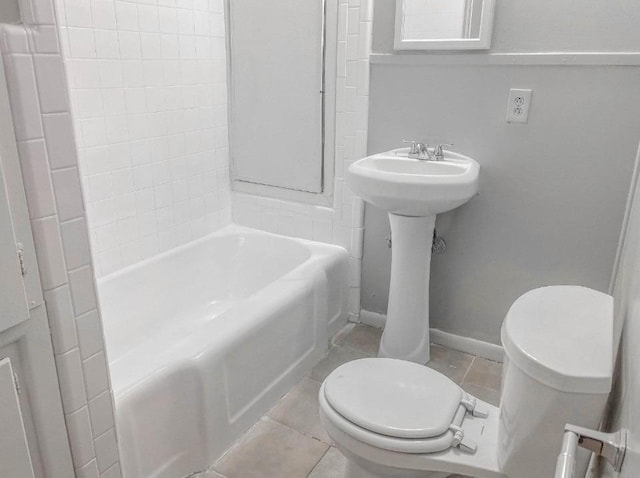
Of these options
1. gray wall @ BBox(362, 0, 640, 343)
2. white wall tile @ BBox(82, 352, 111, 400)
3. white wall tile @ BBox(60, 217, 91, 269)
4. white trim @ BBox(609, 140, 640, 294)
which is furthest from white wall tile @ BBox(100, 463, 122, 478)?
white trim @ BBox(609, 140, 640, 294)

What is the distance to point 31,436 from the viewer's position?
103 centimetres

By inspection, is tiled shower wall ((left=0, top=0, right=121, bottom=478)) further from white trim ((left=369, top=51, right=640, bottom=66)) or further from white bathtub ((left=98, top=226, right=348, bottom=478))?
white trim ((left=369, top=51, right=640, bottom=66))

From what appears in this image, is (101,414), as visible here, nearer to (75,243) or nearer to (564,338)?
(75,243)

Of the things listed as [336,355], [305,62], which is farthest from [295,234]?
[305,62]

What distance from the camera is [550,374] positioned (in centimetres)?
104

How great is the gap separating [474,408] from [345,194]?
1.24 meters

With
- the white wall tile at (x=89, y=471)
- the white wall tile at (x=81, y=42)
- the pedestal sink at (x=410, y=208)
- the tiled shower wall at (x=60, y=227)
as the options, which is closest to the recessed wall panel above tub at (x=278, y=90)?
the pedestal sink at (x=410, y=208)

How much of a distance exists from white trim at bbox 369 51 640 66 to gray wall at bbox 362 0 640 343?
0.07 feet

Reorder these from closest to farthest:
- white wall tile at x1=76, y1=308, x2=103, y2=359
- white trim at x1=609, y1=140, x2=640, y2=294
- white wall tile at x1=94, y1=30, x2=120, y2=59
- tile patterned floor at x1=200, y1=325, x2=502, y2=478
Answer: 1. white wall tile at x1=76, y1=308, x2=103, y2=359
2. tile patterned floor at x1=200, y1=325, x2=502, y2=478
3. white trim at x1=609, y1=140, x2=640, y2=294
4. white wall tile at x1=94, y1=30, x2=120, y2=59

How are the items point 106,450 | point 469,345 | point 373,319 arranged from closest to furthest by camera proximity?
point 106,450 → point 469,345 → point 373,319

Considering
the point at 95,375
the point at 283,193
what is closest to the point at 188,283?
the point at 283,193

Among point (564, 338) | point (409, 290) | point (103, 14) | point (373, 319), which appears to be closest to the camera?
point (564, 338)

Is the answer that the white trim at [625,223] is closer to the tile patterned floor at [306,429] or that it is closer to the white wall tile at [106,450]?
the tile patterned floor at [306,429]

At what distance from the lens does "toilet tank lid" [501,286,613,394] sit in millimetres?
1020
